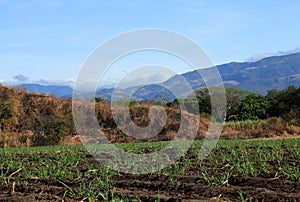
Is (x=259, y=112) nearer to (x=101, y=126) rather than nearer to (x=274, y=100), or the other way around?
(x=274, y=100)

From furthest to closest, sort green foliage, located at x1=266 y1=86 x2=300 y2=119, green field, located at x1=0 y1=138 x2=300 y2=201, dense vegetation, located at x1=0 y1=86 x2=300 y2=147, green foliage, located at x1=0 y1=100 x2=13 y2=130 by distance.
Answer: green foliage, located at x1=266 y1=86 x2=300 y2=119 < green foliage, located at x1=0 y1=100 x2=13 y2=130 < dense vegetation, located at x1=0 y1=86 x2=300 y2=147 < green field, located at x1=0 y1=138 x2=300 y2=201

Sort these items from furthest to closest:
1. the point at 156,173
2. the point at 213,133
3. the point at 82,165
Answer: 1. the point at 213,133
2. the point at 82,165
3. the point at 156,173

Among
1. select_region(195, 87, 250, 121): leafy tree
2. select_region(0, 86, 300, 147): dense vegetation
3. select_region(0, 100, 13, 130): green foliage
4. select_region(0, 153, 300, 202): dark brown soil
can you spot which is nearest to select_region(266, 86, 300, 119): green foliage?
select_region(0, 86, 300, 147): dense vegetation

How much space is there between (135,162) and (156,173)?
1963mm

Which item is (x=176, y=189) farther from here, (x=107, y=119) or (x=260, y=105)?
(x=260, y=105)

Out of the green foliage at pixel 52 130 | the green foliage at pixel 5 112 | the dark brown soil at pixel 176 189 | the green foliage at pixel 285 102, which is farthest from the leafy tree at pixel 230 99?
the dark brown soil at pixel 176 189

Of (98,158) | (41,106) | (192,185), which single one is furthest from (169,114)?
(192,185)

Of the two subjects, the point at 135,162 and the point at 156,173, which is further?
the point at 135,162

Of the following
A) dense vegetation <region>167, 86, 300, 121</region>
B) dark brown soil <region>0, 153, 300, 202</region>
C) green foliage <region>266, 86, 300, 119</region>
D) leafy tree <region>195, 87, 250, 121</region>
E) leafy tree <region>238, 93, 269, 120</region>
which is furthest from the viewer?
leafy tree <region>195, 87, 250, 121</region>

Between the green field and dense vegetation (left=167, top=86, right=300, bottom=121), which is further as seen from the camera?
dense vegetation (left=167, top=86, right=300, bottom=121)

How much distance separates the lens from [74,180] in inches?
342

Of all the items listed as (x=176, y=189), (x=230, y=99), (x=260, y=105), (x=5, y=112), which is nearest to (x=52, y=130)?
(x=5, y=112)

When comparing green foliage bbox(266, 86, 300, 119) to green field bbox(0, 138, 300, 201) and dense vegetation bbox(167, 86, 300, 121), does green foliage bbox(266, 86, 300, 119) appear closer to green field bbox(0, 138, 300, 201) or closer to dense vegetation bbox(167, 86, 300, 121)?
dense vegetation bbox(167, 86, 300, 121)

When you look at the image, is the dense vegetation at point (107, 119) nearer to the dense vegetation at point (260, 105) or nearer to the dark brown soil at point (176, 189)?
the dense vegetation at point (260, 105)
